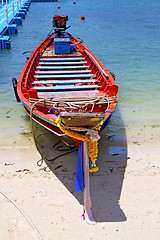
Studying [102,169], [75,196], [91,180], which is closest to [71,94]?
[102,169]

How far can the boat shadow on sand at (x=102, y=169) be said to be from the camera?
491 cm

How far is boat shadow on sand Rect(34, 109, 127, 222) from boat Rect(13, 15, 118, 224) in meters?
0.37

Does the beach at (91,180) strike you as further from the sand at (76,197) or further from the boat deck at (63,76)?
the boat deck at (63,76)

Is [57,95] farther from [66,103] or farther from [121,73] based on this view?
[121,73]

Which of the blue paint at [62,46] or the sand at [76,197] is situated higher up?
the blue paint at [62,46]

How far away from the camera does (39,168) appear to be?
6043mm

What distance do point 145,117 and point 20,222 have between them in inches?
220

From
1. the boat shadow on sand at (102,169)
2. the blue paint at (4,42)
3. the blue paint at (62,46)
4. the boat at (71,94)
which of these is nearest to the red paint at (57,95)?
the boat at (71,94)

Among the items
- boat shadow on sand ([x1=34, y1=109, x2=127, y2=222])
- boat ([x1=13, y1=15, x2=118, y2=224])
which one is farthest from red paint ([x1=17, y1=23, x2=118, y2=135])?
boat shadow on sand ([x1=34, y1=109, x2=127, y2=222])

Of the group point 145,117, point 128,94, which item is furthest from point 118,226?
point 128,94

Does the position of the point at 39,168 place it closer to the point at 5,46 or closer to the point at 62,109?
the point at 62,109

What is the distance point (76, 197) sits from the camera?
16.9ft

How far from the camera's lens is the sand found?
4438 millimetres

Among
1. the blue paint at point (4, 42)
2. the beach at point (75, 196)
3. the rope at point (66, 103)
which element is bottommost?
the blue paint at point (4, 42)
